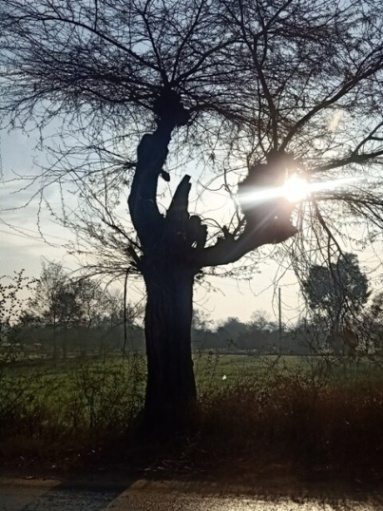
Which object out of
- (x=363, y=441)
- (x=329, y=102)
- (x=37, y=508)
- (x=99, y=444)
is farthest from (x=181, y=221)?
(x=37, y=508)

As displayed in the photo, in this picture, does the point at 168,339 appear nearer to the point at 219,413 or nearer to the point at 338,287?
the point at 219,413

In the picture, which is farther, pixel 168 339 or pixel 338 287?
pixel 338 287

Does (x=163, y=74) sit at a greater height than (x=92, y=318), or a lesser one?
greater

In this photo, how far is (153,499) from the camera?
7.21 m

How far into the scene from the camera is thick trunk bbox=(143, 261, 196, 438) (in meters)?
10.5

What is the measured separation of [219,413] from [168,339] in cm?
146

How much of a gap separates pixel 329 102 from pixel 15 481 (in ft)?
23.0

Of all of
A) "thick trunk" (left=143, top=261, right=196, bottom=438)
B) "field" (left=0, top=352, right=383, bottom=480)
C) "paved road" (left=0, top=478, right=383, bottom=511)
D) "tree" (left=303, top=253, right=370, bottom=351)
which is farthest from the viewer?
"tree" (left=303, top=253, right=370, bottom=351)

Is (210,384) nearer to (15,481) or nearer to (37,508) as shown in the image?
(15,481)

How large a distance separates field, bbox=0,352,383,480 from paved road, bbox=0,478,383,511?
3.77ft

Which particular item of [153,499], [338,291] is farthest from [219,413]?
[338,291]

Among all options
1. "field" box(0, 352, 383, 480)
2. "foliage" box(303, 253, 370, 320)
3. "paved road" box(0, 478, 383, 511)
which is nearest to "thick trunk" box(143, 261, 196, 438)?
"field" box(0, 352, 383, 480)

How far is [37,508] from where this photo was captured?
6.98 m

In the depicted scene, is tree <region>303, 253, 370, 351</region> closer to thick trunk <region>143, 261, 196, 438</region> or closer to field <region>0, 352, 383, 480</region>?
field <region>0, 352, 383, 480</region>
